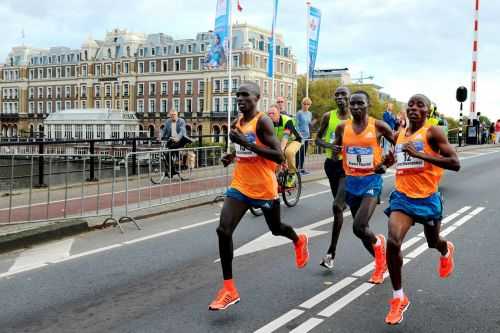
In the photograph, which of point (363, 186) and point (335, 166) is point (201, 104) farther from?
point (363, 186)

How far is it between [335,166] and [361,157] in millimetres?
1321

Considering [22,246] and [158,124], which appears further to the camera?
[158,124]

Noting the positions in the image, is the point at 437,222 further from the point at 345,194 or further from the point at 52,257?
the point at 52,257

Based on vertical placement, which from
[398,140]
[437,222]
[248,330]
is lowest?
[248,330]

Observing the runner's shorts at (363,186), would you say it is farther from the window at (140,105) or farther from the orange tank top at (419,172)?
the window at (140,105)

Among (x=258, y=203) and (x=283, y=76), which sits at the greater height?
(x=283, y=76)

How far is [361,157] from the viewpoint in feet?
19.1

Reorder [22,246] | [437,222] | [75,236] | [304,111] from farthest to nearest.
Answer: [304,111]
[75,236]
[22,246]
[437,222]

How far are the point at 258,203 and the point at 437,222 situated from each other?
160 centimetres

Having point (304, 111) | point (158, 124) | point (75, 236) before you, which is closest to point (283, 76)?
point (158, 124)

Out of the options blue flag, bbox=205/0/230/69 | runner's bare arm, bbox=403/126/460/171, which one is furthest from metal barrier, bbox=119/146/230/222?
blue flag, bbox=205/0/230/69

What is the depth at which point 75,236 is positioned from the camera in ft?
26.7

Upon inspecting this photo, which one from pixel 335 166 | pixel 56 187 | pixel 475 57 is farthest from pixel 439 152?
pixel 475 57

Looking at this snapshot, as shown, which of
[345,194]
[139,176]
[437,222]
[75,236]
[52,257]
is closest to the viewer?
[437,222]
